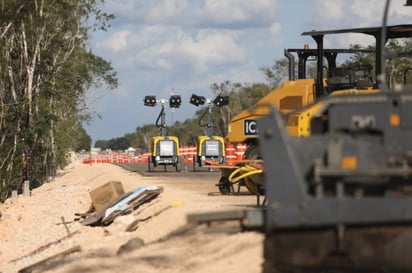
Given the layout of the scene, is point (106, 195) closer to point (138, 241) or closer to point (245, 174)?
point (245, 174)

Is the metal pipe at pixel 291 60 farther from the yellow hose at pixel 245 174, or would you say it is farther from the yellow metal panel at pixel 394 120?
the yellow metal panel at pixel 394 120

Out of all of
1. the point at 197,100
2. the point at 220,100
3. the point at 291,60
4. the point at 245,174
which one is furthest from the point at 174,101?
the point at 245,174

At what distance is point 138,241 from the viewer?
16.6 m

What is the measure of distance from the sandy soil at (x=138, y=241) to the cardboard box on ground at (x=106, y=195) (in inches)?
35.5

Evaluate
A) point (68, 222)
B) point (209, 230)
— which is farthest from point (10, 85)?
point (209, 230)

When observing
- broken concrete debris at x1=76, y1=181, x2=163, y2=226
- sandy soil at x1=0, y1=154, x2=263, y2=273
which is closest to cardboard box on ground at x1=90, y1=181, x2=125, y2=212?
broken concrete debris at x1=76, y1=181, x2=163, y2=226

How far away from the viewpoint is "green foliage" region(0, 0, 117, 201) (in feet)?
124

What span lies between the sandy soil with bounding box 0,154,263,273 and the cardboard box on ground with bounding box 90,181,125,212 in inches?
35.5

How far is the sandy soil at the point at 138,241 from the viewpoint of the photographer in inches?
523

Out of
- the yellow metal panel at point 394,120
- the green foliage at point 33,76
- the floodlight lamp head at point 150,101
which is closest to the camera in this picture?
the yellow metal panel at point 394,120

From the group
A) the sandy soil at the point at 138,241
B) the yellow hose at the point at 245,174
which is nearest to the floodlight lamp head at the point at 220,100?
the sandy soil at the point at 138,241

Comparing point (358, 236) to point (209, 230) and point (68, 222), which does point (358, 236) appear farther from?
point (68, 222)

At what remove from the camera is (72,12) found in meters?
44.7

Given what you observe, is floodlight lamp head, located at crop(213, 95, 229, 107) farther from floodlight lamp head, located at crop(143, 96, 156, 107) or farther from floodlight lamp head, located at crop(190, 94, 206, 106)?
floodlight lamp head, located at crop(143, 96, 156, 107)
